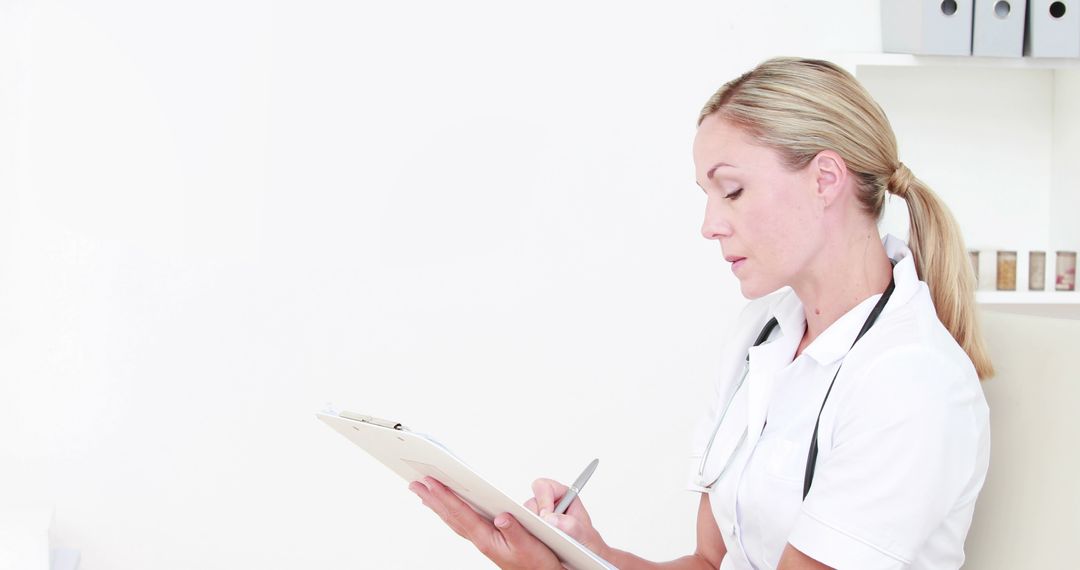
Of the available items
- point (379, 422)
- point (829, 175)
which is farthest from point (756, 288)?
point (379, 422)

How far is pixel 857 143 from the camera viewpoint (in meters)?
1.27

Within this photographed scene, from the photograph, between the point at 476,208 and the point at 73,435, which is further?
the point at 476,208

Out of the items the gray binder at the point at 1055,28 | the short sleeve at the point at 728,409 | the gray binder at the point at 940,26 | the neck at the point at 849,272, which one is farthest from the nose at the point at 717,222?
the gray binder at the point at 1055,28

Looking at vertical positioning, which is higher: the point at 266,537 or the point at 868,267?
the point at 868,267

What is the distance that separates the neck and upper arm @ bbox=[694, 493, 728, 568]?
366 millimetres

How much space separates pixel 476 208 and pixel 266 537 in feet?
2.45

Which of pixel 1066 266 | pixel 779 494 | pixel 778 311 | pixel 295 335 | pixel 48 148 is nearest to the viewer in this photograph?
pixel 779 494

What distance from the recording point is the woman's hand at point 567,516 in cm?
132

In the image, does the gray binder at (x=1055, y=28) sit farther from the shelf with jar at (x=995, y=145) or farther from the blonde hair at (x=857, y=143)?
the blonde hair at (x=857, y=143)

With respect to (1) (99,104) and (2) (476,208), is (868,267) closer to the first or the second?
(2) (476,208)

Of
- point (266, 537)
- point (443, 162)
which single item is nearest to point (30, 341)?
point (266, 537)

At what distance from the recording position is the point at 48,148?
1.90 metres

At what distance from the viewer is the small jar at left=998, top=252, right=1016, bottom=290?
7.11ft

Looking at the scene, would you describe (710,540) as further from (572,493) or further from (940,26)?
(940,26)
